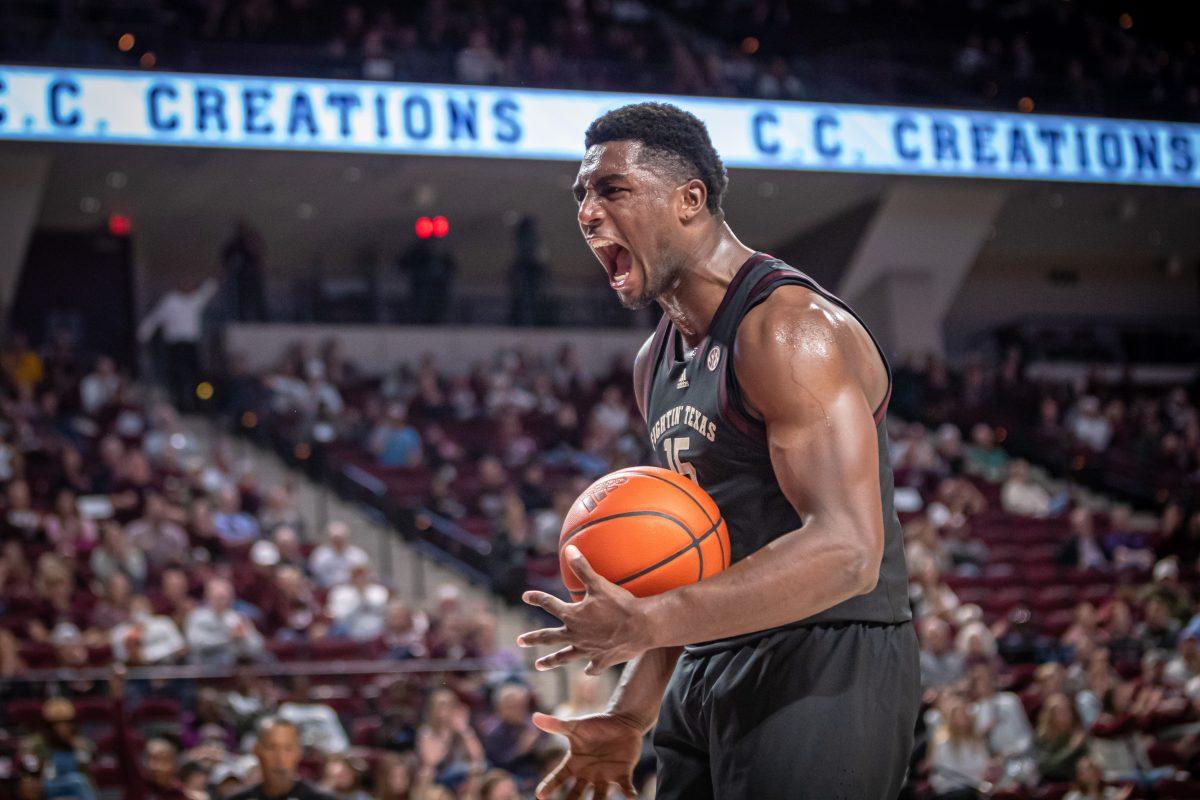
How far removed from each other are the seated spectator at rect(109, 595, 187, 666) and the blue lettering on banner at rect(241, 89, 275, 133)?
308 inches

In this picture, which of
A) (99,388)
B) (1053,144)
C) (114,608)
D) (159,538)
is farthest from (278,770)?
(1053,144)

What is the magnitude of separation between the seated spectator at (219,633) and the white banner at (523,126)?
7.21 meters

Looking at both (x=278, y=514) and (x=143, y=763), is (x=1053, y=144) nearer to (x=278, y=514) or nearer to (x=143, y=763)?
(x=278, y=514)

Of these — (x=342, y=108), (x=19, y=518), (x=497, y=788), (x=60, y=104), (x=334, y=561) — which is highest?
(x=342, y=108)

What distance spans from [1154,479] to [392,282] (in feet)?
37.5

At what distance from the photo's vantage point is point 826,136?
17.9 meters

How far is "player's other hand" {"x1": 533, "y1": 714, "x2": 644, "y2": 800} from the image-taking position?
3.10 m

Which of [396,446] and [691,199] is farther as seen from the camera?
[396,446]

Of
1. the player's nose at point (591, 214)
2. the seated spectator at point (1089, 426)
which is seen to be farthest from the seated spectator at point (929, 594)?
Answer: the player's nose at point (591, 214)

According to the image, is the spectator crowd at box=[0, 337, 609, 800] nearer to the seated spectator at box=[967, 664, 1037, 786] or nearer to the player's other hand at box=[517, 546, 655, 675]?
the seated spectator at box=[967, 664, 1037, 786]

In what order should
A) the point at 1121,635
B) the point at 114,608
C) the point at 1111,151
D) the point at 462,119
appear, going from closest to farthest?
1. the point at 114,608
2. the point at 1121,635
3. the point at 462,119
4. the point at 1111,151

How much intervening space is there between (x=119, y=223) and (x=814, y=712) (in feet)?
61.9

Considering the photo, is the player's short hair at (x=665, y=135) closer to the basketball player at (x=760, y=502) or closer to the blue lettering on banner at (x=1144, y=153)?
the basketball player at (x=760, y=502)

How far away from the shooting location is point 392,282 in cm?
2228
